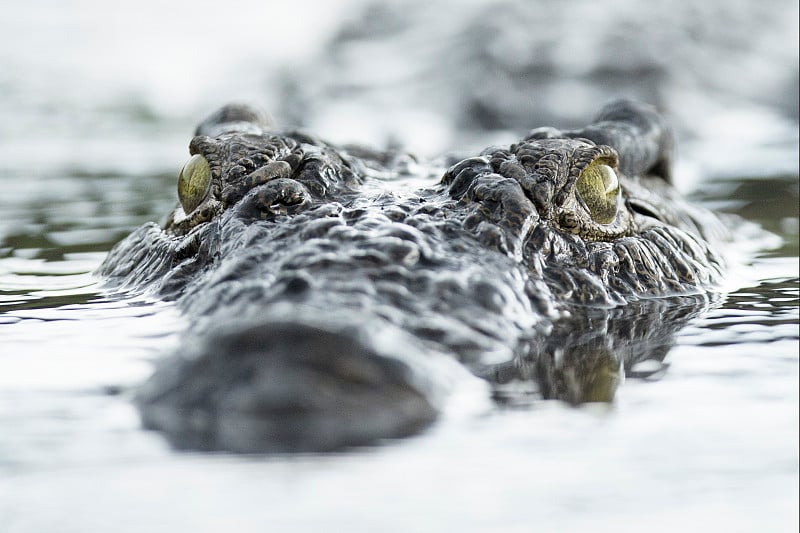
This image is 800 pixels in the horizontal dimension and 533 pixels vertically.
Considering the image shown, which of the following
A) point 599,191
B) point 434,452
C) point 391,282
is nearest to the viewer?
point 434,452

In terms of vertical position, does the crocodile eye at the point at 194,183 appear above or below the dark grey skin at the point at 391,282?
above

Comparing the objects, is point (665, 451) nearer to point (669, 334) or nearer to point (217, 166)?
point (669, 334)

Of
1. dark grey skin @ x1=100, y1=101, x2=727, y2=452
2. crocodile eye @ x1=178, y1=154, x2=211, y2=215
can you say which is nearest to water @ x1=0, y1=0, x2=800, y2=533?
dark grey skin @ x1=100, y1=101, x2=727, y2=452

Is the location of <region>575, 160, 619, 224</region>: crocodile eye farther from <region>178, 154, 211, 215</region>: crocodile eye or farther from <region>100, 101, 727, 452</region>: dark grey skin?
<region>178, 154, 211, 215</region>: crocodile eye

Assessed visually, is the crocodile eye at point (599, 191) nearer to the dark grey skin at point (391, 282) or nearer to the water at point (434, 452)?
the dark grey skin at point (391, 282)

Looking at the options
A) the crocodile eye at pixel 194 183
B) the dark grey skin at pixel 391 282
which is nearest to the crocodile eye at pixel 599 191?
the dark grey skin at pixel 391 282

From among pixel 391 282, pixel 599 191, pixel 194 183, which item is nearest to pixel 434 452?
pixel 391 282

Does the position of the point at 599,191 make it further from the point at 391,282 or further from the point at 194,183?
the point at 194,183
